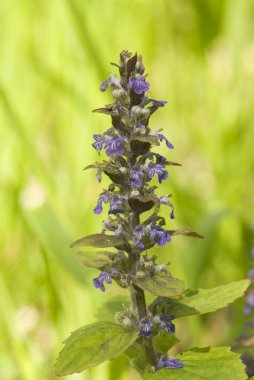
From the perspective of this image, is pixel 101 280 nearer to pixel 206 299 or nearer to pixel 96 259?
pixel 96 259

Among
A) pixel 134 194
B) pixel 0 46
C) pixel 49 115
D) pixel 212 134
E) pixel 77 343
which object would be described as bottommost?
pixel 77 343

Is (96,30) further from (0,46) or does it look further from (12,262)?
(12,262)

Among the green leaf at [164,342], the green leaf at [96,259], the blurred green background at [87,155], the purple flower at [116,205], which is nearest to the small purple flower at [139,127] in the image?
the purple flower at [116,205]

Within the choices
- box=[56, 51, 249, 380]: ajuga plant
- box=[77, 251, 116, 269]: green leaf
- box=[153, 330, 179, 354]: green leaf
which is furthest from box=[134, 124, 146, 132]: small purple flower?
box=[153, 330, 179, 354]: green leaf

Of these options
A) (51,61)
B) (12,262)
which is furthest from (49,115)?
(12,262)

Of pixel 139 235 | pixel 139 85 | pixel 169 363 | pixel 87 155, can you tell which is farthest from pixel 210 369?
pixel 87 155

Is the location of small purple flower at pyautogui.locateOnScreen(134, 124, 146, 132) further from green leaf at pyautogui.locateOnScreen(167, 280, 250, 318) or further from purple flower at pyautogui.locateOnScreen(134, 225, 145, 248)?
green leaf at pyautogui.locateOnScreen(167, 280, 250, 318)

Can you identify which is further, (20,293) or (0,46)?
(0,46)

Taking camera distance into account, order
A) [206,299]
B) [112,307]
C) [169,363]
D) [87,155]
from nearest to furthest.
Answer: [169,363]
[206,299]
[112,307]
[87,155]

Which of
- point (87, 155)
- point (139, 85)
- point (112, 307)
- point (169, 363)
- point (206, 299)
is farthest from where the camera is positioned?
point (87, 155)
